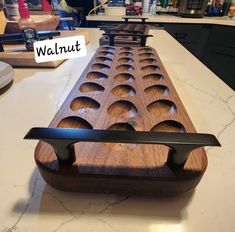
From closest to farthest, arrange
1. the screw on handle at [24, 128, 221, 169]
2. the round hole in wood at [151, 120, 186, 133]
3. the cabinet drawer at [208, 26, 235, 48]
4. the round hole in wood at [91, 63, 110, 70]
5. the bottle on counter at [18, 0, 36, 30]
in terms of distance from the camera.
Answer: the screw on handle at [24, 128, 221, 169], the round hole in wood at [151, 120, 186, 133], the round hole in wood at [91, 63, 110, 70], the bottle on counter at [18, 0, 36, 30], the cabinet drawer at [208, 26, 235, 48]

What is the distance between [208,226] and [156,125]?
149 mm

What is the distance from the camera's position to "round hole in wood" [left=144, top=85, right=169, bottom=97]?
16.0 inches

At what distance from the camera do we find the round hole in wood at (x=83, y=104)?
0.35m

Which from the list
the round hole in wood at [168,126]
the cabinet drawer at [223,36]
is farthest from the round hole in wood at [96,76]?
the cabinet drawer at [223,36]

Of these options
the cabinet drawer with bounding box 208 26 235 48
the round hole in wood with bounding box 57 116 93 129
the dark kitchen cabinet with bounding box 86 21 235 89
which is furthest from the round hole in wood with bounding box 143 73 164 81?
the cabinet drawer with bounding box 208 26 235 48

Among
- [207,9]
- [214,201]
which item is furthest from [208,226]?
[207,9]

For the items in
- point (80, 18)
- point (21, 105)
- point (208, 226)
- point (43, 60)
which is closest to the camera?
point (208, 226)

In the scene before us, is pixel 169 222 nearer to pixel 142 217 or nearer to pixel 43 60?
pixel 142 217

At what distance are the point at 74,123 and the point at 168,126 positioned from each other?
16 cm

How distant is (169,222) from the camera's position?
221mm

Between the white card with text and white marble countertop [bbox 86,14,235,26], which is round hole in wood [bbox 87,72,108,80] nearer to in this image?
the white card with text

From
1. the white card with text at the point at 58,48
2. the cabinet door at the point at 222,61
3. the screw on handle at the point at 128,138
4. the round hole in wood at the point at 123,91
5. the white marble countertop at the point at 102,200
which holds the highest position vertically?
the screw on handle at the point at 128,138

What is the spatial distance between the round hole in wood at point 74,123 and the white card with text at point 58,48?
31 cm

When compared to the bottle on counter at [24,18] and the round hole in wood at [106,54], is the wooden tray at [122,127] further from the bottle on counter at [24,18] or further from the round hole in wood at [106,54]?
the bottle on counter at [24,18]
